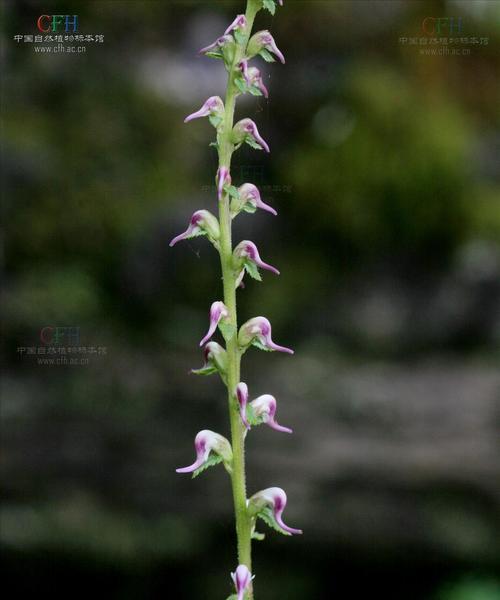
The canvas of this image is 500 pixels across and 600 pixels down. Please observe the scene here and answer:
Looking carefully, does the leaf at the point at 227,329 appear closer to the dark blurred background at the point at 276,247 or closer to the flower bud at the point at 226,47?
the flower bud at the point at 226,47

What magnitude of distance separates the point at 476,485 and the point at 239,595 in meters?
5.52

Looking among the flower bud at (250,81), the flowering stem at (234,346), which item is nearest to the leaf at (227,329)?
the flowering stem at (234,346)

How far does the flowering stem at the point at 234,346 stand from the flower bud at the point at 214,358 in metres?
0.01

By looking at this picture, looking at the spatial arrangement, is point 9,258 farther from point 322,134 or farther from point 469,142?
point 469,142

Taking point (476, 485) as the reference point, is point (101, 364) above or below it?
above

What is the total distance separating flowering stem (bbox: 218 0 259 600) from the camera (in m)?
1.57

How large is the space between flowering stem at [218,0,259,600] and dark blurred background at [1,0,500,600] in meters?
5.17

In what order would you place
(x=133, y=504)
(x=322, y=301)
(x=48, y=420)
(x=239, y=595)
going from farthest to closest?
(x=322, y=301), (x=48, y=420), (x=133, y=504), (x=239, y=595)

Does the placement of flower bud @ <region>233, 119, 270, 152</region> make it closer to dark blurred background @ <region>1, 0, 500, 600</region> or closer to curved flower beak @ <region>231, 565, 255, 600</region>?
curved flower beak @ <region>231, 565, 255, 600</region>

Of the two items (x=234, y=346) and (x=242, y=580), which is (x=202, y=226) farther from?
(x=242, y=580)

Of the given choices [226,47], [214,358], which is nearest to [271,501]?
[214,358]

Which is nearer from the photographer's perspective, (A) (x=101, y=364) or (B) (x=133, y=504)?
(B) (x=133, y=504)

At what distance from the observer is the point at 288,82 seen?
310 inches

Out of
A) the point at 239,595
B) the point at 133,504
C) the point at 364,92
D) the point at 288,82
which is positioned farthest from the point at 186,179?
the point at 239,595
